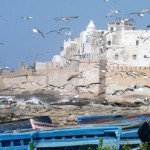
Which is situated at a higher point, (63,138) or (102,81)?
(102,81)

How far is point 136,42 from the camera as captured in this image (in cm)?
4500

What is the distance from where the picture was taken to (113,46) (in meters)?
44.2

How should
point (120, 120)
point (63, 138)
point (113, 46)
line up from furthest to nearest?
point (113, 46) < point (120, 120) < point (63, 138)

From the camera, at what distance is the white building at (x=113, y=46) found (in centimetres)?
4259

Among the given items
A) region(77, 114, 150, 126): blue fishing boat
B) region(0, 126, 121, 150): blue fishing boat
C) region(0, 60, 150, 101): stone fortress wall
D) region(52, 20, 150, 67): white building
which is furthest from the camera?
region(52, 20, 150, 67): white building

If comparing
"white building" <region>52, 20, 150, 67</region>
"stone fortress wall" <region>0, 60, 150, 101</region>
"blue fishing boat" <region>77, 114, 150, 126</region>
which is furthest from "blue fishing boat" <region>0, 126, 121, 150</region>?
"white building" <region>52, 20, 150, 67</region>

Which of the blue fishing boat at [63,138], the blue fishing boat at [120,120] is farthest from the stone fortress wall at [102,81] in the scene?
the blue fishing boat at [63,138]

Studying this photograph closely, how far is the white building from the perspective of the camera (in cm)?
4259

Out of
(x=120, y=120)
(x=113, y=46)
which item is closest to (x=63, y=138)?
(x=120, y=120)

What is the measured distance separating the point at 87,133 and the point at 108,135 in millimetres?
311

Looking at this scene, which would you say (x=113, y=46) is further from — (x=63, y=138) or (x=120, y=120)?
(x=63, y=138)

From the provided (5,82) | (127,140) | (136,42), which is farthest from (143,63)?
(127,140)

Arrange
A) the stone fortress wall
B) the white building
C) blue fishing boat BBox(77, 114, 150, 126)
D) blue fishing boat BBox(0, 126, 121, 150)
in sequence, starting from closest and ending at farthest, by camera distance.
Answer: blue fishing boat BBox(0, 126, 121, 150) → blue fishing boat BBox(77, 114, 150, 126) → the stone fortress wall → the white building

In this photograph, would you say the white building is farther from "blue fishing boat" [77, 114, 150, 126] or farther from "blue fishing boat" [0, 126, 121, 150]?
"blue fishing boat" [0, 126, 121, 150]
